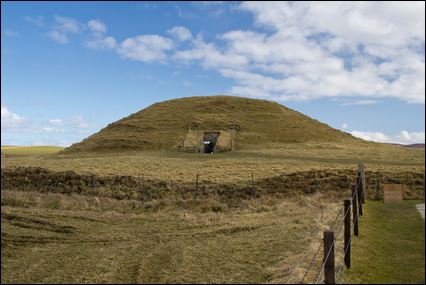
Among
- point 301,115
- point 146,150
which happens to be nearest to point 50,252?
point 146,150

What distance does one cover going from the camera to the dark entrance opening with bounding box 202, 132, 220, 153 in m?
63.2

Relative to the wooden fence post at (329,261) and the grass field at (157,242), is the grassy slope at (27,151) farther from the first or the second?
the wooden fence post at (329,261)

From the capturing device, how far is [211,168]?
39.6 metres

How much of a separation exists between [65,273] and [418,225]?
1138 centimetres

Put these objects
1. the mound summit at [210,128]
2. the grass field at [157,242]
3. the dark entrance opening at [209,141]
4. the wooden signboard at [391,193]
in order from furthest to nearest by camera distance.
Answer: the mound summit at [210,128], the dark entrance opening at [209,141], the wooden signboard at [391,193], the grass field at [157,242]

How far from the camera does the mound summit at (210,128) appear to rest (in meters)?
65.0

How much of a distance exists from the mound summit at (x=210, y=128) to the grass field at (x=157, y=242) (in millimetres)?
39300

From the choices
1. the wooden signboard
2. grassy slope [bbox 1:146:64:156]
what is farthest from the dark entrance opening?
the wooden signboard

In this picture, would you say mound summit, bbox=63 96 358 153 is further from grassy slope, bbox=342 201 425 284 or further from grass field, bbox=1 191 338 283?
grassy slope, bbox=342 201 425 284

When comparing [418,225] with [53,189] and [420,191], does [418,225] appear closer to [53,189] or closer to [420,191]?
[420,191]

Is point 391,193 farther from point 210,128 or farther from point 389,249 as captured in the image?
point 210,128

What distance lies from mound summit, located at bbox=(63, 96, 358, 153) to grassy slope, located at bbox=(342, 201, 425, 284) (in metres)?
44.6

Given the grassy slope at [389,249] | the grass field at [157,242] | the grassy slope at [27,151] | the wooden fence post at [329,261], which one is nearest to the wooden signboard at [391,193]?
the grass field at [157,242]

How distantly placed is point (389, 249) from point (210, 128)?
A: 58.8m
